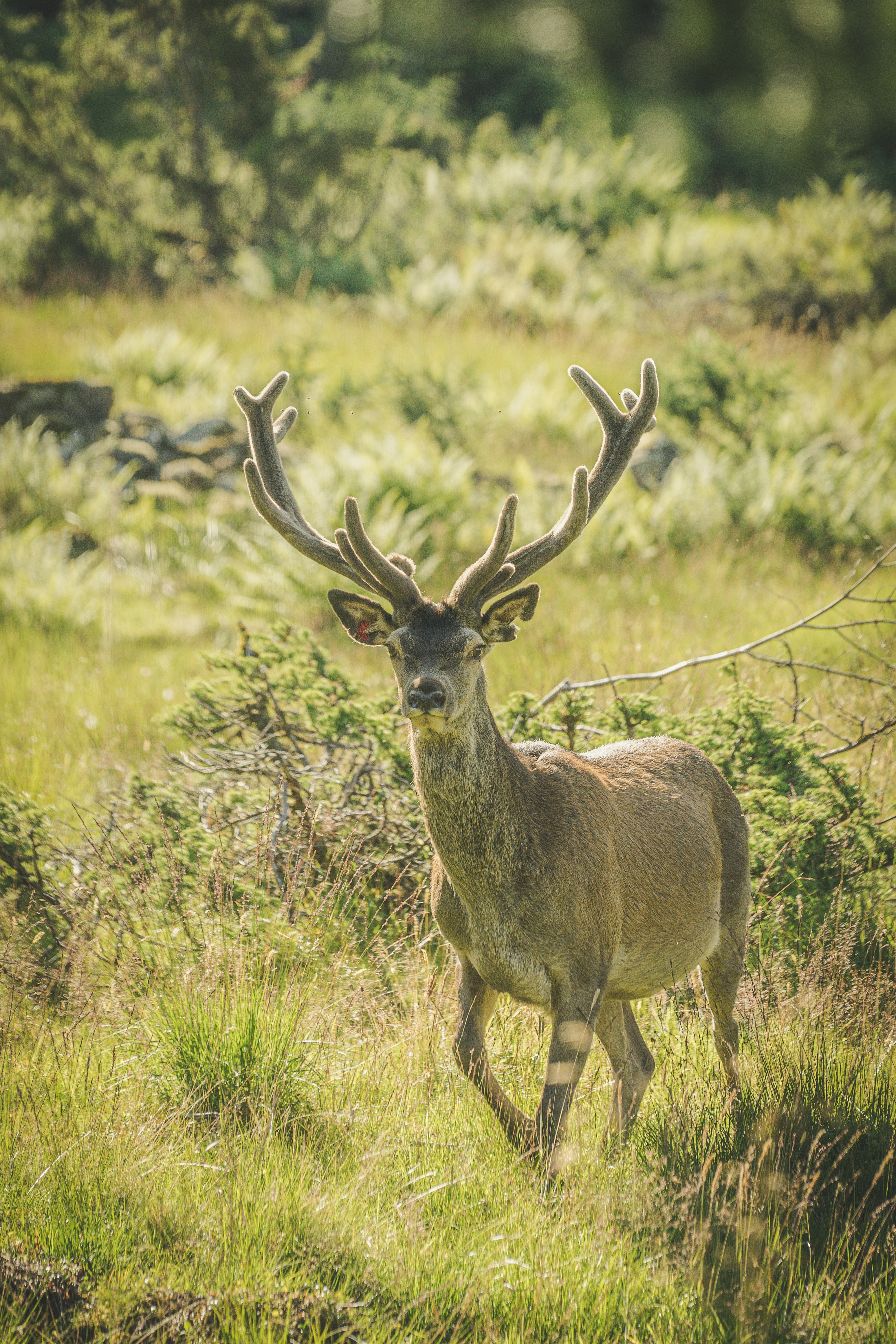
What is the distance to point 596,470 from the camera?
463cm

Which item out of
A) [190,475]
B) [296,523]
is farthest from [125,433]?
[296,523]

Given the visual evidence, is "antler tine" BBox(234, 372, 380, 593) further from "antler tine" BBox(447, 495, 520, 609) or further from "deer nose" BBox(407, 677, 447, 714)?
"deer nose" BBox(407, 677, 447, 714)

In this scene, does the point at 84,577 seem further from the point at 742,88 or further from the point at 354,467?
the point at 742,88

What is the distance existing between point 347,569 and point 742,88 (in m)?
3.19

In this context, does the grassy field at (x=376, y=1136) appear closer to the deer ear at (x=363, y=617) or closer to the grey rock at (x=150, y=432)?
the deer ear at (x=363, y=617)

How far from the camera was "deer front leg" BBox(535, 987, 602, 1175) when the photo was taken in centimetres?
379

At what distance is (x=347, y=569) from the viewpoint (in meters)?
4.29

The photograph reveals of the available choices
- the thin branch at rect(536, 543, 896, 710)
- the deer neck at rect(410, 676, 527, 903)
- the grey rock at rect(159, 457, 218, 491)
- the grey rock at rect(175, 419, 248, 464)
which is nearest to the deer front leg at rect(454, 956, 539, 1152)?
the deer neck at rect(410, 676, 527, 903)

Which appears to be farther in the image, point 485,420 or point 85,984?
point 485,420

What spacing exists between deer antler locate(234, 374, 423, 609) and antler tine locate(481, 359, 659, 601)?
1.21 feet

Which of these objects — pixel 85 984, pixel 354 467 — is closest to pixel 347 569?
pixel 85 984

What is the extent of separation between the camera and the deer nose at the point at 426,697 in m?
3.68

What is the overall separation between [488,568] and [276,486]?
1.14m

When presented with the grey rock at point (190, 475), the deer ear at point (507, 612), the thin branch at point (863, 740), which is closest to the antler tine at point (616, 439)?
the deer ear at point (507, 612)
